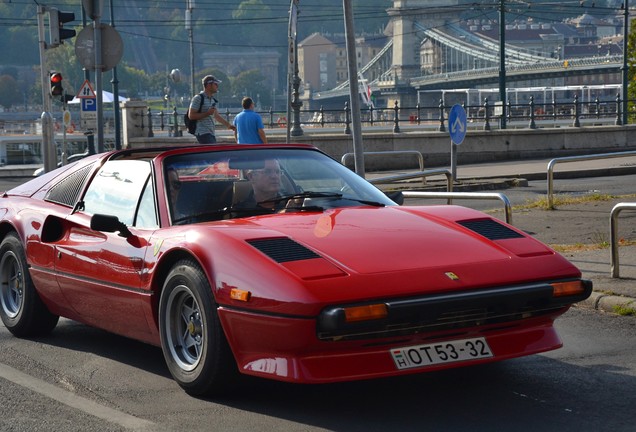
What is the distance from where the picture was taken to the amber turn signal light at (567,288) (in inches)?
213

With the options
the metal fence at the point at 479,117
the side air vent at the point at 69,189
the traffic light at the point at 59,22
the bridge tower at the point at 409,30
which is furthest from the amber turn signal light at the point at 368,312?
the bridge tower at the point at 409,30

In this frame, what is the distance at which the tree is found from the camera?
7106 inches

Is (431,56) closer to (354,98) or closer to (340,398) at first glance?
(354,98)

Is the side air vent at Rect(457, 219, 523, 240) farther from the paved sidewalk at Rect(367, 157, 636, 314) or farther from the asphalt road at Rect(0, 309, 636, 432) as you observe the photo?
the paved sidewalk at Rect(367, 157, 636, 314)

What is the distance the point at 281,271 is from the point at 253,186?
49.5 inches

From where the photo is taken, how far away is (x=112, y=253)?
20.6 feet

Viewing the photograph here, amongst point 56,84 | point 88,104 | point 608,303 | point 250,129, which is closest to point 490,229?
point 608,303

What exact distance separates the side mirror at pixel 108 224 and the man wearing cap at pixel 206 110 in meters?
8.78

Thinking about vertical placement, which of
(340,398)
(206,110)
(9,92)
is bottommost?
(340,398)

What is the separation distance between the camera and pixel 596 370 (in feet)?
19.3

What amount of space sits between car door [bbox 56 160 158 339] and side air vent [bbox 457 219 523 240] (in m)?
1.57

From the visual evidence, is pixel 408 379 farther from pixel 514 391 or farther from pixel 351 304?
pixel 351 304

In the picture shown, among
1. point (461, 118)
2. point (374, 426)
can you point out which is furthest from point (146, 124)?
point (374, 426)

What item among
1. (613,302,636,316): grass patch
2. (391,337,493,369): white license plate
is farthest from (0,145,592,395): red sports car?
(613,302,636,316): grass patch
